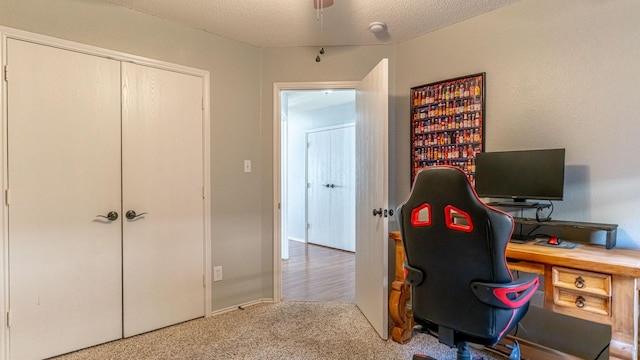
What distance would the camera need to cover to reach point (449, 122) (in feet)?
8.58

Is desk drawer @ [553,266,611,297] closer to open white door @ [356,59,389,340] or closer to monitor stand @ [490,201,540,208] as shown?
monitor stand @ [490,201,540,208]

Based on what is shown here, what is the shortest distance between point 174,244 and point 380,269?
154 cm

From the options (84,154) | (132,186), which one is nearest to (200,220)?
(132,186)

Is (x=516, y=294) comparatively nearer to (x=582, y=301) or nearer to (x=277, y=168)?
(x=582, y=301)

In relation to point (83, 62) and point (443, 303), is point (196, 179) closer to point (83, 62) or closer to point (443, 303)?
point (83, 62)

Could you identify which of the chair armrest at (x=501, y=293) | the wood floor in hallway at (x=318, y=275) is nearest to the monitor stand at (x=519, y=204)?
the chair armrest at (x=501, y=293)

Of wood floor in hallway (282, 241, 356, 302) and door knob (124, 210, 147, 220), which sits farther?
wood floor in hallway (282, 241, 356, 302)

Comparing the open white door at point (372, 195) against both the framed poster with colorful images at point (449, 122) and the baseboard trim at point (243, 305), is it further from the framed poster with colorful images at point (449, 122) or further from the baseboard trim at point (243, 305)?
the baseboard trim at point (243, 305)

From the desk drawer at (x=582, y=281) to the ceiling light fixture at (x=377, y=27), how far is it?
1.94 meters

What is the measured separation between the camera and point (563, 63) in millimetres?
2084

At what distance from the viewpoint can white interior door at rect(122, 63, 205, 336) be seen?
7.93ft

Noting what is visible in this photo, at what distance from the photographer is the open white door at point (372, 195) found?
7.77ft

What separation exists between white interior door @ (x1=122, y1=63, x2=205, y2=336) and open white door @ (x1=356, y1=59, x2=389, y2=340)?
1.28 m

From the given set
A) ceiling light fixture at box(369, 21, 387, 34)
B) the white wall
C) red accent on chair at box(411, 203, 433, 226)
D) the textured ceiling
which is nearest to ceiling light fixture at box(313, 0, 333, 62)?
the textured ceiling
